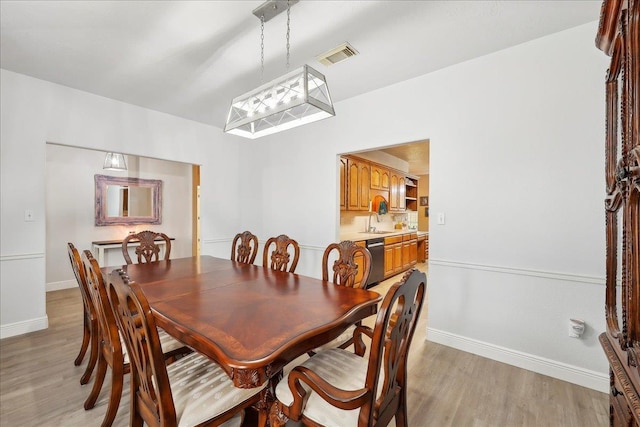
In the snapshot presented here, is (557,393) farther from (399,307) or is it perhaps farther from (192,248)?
(192,248)

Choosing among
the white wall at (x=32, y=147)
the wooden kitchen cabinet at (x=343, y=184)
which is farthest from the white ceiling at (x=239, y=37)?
the wooden kitchen cabinet at (x=343, y=184)

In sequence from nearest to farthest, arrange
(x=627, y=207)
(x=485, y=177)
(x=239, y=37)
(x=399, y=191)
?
1. (x=627, y=207)
2. (x=239, y=37)
3. (x=485, y=177)
4. (x=399, y=191)

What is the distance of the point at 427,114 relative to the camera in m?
2.82

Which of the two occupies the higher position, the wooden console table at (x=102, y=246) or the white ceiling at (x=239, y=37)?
the white ceiling at (x=239, y=37)

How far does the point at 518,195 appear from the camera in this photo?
7.66ft

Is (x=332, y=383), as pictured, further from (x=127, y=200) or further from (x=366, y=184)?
(x=127, y=200)

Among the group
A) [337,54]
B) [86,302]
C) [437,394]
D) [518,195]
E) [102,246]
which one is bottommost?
[437,394]

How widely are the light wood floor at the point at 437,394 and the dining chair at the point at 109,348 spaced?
239mm

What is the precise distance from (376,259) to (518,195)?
261 centimetres

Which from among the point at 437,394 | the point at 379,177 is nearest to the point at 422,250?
the point at 379,177

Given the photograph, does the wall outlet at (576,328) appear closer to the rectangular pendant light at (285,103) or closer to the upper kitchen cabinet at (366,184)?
the rectangular pendant light at (285,103)

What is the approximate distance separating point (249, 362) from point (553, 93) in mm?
2816

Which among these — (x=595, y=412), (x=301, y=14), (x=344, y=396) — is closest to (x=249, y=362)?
(x=344, y=396)

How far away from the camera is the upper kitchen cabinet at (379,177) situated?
203 inches
